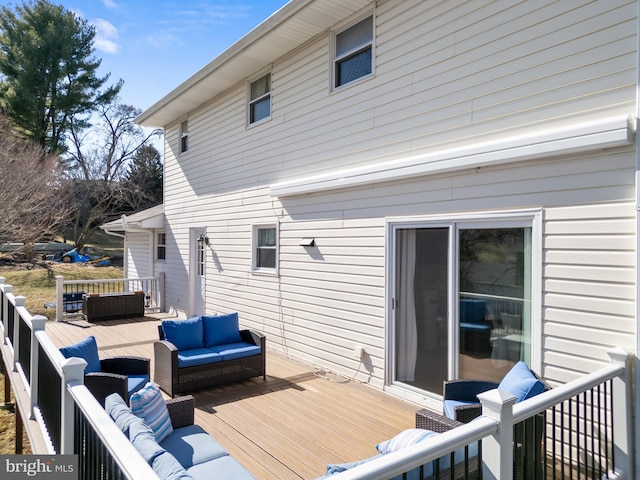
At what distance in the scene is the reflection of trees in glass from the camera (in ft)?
13.7

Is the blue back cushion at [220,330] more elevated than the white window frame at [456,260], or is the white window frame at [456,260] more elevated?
the white window frame at [456,260]

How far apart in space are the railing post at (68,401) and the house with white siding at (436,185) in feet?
11.9

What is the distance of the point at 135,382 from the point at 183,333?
129cm

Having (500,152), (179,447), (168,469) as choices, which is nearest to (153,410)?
(179,447)

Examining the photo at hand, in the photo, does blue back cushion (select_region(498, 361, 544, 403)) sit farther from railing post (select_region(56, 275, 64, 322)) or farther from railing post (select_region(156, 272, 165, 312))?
railing post (select_region(56, 275, 64, 322))

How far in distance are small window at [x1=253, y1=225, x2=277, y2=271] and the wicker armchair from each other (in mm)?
3339

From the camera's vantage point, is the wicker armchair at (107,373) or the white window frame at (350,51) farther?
the white window frame at (350,51)

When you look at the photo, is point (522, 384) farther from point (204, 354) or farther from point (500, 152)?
point (204, 354)

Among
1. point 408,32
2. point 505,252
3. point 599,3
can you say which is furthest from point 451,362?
point 408,32

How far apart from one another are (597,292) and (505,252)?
2.92 feet

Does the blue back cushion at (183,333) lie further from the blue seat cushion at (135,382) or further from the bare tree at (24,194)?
the bare tree at (24,194)

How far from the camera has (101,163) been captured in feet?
86.9

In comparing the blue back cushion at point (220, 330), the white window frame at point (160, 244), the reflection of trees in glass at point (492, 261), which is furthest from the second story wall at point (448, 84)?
the white window frame at point (160, 244)

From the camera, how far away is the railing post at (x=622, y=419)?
3.27 meters
